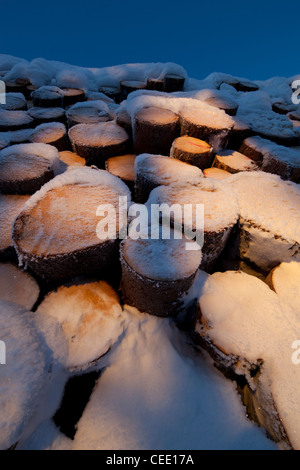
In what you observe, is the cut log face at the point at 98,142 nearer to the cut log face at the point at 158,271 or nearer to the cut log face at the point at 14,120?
the cut log face at the point at 14,120

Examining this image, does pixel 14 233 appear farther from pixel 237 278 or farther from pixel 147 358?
pixel 237 278

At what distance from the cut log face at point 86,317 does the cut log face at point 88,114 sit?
2.01 metres

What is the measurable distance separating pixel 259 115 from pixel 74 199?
298 cm

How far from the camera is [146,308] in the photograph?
51.2 inches

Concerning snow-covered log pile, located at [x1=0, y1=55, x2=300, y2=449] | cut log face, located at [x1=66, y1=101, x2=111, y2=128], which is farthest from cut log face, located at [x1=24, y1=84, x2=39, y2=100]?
snow-covered log pile, located at [x1=0, y1=55, x2=300, y2=449]

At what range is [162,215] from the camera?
1384 mm

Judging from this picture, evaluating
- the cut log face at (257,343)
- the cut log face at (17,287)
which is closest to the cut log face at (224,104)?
the cut log face at (257,343)

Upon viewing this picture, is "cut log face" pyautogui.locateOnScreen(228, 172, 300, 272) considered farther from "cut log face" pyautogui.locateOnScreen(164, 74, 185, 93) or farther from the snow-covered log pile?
"cut log face" pyautogui.locateOnScreen(164, 74, 185, 93)

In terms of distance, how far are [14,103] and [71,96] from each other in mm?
836

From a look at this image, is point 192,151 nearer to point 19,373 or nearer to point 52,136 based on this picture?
point 52,136

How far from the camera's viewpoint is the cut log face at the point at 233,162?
2191 millimetres

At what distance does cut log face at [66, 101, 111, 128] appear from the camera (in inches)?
100

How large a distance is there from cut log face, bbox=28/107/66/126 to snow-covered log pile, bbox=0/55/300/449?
3.74ft

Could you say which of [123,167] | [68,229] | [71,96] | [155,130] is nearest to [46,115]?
[71,96]
